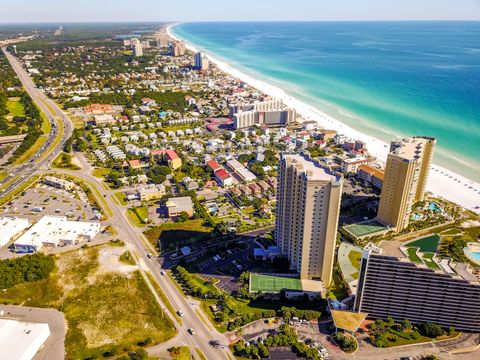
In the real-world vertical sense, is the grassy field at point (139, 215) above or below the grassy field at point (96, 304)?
above

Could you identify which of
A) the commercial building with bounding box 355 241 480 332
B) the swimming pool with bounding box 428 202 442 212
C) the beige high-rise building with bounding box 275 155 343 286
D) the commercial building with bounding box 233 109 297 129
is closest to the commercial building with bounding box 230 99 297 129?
the commercial building with bounding box 233 109 297 129

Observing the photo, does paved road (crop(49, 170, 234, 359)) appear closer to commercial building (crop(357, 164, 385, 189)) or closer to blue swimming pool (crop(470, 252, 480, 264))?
blue swimming pool (crop(470, 252, 480, 264))

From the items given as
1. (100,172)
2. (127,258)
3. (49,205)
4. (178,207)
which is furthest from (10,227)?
(178,207)

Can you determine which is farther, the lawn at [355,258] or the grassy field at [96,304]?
the lawn at [355,258]

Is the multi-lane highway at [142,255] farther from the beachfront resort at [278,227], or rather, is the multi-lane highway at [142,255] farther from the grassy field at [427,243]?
the grassy field at [427,243]

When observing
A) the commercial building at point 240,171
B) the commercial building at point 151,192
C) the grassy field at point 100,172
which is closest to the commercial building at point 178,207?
the commercial building at point 151,192

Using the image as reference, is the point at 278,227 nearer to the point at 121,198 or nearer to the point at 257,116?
the point at 121,198
